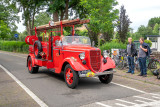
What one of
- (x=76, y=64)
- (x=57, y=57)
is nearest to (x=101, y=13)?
(x=57, y=57)

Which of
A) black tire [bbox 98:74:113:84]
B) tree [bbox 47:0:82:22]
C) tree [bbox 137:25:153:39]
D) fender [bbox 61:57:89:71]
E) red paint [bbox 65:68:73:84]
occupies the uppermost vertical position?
tree [bbox 137:25:153:39]

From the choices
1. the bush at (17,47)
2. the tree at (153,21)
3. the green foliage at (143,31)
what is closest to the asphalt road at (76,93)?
the bush at (17,47)

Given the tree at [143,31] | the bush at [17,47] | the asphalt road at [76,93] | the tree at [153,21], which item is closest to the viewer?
the asphalt road at [76,93]

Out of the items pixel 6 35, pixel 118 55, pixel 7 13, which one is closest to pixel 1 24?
pixel 6 35

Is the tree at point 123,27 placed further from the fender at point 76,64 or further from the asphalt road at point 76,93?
the fender at point 76,64

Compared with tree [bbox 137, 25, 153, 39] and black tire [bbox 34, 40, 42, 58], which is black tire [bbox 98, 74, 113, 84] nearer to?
black tire [bbox 34, 40, 42, 58]

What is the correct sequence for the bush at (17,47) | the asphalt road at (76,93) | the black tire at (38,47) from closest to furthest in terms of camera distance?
1. the asphalt road at (76,93)
2. the black tire at (38,47)
3. the bush at (17,47)

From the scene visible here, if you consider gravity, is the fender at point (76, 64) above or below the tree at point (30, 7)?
below

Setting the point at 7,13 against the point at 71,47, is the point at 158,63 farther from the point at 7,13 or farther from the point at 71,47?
the point at 7,13

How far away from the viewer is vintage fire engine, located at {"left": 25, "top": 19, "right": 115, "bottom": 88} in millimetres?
6672

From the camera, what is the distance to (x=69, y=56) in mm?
7203

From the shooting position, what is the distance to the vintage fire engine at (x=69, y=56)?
21.9 ft

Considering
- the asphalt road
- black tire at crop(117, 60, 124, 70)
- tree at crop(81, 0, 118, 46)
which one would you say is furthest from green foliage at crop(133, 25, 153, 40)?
the asphalt road

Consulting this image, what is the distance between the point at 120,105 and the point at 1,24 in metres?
46.1
